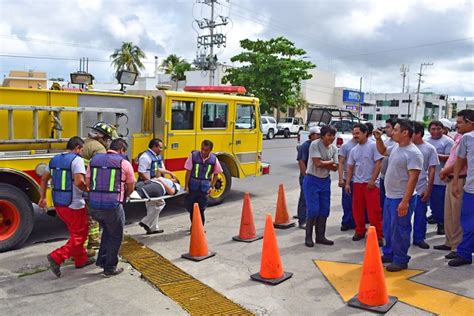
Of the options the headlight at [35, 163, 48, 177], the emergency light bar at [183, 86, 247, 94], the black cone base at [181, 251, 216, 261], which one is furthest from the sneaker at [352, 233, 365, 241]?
the headlight at [35, 163, 48, 177]

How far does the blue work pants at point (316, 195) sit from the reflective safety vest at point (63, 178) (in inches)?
119

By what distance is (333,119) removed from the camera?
48.9 feet

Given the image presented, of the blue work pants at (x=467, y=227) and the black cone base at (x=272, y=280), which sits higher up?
the blue work pants at (x=467, y=227)

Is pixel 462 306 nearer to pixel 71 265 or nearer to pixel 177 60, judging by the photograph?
pixel 71 265

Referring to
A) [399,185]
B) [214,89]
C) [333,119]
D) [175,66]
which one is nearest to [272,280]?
[399,185]

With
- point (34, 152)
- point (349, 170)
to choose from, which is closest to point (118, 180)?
point (34, 152)

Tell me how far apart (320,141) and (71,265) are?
358cm

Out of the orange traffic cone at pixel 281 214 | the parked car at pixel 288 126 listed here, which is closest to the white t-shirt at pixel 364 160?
the orange traffic cone at pixel 281 214

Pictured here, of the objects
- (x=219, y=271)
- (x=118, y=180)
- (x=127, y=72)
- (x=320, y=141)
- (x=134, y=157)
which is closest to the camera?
(x=118, y=180)

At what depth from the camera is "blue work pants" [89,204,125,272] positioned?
488 cm

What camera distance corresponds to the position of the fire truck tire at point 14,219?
19.2ft

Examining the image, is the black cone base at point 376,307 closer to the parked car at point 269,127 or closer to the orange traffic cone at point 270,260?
the orange traffic cone at point 270,260

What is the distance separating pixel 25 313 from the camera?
410 cm

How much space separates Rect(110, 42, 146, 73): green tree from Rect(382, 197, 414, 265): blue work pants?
1860 inches
